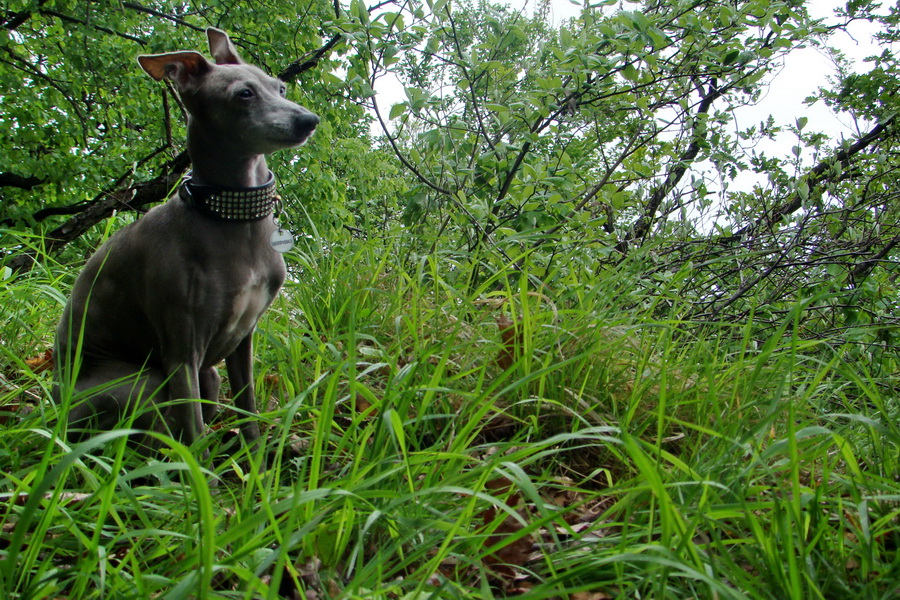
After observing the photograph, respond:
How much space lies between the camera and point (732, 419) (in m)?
2.08

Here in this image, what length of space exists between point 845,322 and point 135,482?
3.34 meters

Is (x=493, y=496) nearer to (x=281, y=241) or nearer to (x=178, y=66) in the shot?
(x=281, y=241)

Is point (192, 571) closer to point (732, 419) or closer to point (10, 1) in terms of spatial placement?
point (732, 419)

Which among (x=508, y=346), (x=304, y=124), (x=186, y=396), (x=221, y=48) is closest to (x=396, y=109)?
(x=221, y=48)

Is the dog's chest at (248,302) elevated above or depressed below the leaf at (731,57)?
below

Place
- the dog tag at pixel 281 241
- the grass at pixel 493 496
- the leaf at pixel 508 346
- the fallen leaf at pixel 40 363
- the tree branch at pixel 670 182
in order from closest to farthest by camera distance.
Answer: the grass at pixel 493 496, the dog tag at pixel 281 241, the leaf at pixel 508 346, the fallen leaf at pixel 40 363, the tree branch at pixel 670 182

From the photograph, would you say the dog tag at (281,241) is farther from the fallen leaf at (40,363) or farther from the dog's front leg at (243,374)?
the fallen leaf at (40,363)

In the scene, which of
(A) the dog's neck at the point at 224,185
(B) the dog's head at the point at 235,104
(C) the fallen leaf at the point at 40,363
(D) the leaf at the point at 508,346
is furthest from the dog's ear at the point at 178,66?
(C) the fallen leaf at the point at 40,363

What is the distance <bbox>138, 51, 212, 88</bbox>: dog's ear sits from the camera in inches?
81.4

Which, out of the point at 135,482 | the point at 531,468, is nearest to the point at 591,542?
the point at 531,468

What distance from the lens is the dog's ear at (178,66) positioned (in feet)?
6.79

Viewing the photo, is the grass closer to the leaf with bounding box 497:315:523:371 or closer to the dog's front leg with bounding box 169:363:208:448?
the leaf with bounding box 497:315:523:371

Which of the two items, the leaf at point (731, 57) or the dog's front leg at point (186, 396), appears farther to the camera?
the leaf at point (731, 57)

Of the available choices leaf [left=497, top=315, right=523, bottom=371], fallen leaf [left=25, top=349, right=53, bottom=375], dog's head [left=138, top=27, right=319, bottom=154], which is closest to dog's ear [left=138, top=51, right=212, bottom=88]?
dog's head [left=138, top=27, right=319, bottom=154]
